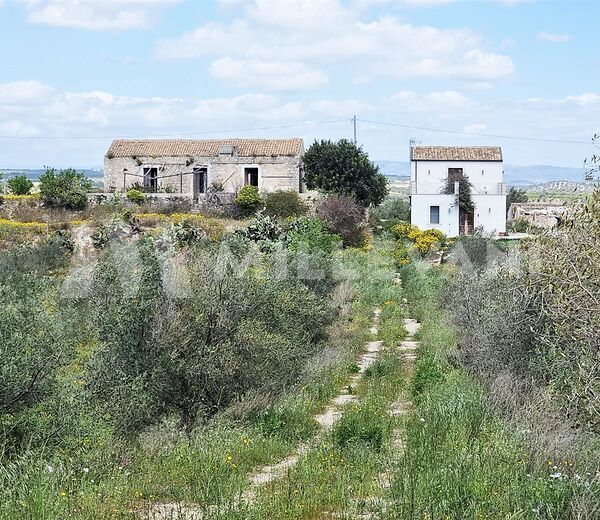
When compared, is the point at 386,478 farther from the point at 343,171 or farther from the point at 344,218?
the point at 343,171

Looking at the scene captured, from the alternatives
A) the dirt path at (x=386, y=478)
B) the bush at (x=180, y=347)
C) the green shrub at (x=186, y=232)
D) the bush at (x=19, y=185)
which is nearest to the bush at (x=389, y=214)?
the green shrub at (x=186, y=232)

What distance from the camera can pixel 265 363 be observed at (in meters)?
14.1

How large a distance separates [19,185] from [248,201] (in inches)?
499

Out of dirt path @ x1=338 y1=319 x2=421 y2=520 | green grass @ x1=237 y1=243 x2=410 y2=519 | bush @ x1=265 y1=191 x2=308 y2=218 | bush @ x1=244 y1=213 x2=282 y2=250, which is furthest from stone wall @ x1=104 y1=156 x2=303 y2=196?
green grass @ x1=237 y1=243 x2=410 y2=519

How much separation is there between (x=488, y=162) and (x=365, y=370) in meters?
34.9

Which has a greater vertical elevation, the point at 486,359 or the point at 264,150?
the point at 264,150

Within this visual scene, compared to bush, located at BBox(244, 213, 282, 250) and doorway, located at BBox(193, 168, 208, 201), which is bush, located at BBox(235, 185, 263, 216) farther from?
doorway, located at BBox(193, 168, 208, 201)

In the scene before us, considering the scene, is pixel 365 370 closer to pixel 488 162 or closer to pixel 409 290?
pixel 409 290

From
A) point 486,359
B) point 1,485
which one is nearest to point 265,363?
point 486,359

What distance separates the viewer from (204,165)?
47.8 m

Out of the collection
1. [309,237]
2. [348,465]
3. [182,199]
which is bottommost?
[348,465]

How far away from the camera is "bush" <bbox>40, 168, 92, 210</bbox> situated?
40312mm

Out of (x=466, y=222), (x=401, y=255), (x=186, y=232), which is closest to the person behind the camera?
(x=186, y=232)

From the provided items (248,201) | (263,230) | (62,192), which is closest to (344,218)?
(248,201)
